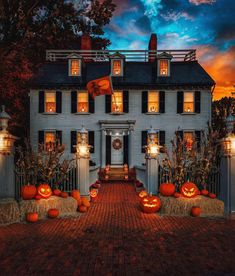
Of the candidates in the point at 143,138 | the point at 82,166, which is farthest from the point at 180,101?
the point at 82,166

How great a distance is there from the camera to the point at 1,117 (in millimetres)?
9094

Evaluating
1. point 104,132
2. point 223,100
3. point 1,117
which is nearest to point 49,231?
point 1,117

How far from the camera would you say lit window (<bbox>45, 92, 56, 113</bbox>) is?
21438 millimetres

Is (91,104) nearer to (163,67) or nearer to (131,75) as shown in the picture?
(131,75)

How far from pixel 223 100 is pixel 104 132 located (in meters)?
17.2

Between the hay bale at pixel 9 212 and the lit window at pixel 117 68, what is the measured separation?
50.3 ft

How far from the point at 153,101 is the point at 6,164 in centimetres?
1427

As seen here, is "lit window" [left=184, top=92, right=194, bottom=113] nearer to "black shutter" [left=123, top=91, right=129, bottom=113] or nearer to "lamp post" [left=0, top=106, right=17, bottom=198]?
"black shutter" [left=123, top=91, right=129, bottom=113]

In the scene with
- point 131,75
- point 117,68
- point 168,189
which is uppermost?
point 117,68

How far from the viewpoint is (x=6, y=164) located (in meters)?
8.95

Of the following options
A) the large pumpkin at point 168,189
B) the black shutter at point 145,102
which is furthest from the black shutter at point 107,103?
the large pumpkin at point 168,189

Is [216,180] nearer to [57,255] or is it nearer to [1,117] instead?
[57,255]

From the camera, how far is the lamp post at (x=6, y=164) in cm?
880

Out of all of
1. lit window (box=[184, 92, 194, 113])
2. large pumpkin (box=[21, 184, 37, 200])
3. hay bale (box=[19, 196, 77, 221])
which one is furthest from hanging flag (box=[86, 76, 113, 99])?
large pumpkin (box=[21, 184, 37, 200])
